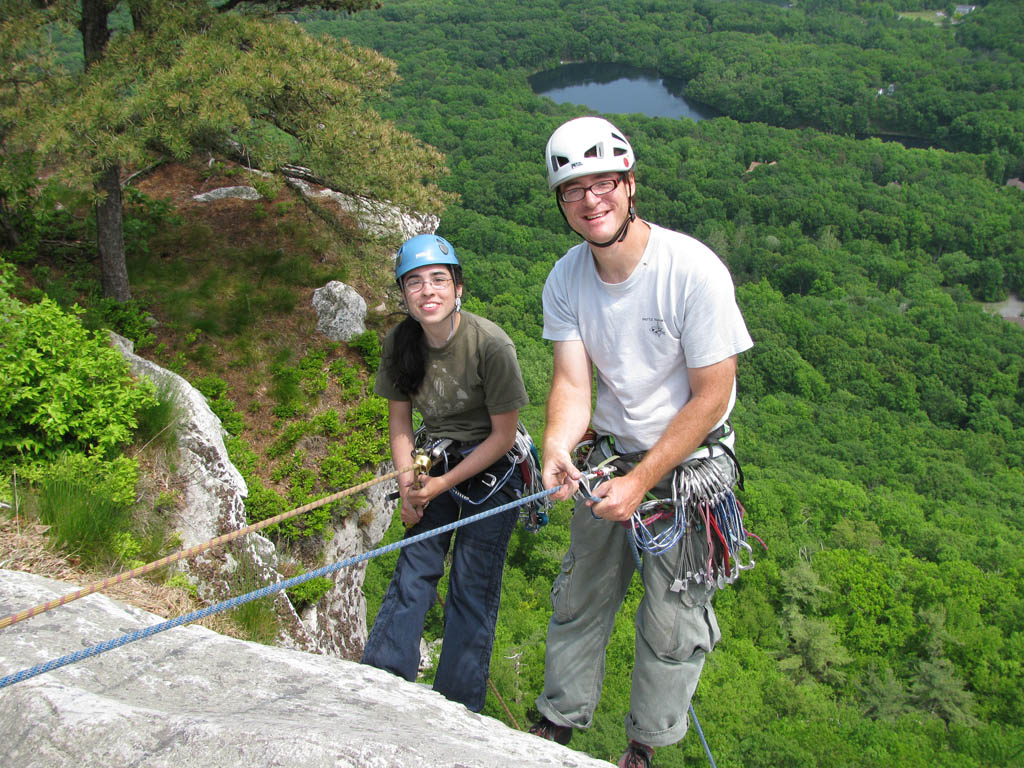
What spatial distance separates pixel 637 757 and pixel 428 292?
7.39ft

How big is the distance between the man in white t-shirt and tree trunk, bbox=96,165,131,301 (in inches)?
262

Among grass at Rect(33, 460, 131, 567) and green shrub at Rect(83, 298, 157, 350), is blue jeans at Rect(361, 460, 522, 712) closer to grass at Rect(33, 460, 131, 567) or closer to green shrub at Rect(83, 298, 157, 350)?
grass at Rect(33, 460, 131, 567)

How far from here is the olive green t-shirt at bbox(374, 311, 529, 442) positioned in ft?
11.8

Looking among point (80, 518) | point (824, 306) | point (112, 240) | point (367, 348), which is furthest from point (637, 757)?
point (824, 306)

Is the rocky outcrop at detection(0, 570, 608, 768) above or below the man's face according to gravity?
below

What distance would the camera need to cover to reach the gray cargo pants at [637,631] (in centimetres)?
310

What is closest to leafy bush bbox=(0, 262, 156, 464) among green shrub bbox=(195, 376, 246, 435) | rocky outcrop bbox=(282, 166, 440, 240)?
green shrub bbox=(195, 376, 246, 435)

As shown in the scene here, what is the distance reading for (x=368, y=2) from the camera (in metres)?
8.83

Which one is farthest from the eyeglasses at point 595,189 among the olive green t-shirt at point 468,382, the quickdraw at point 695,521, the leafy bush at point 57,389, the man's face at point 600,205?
the leafy bush at point 57,389

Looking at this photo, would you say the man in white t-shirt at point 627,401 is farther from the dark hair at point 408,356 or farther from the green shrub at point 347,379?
the green shrub at point 347,379

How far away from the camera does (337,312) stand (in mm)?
9688

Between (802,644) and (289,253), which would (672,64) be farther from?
(289,253)

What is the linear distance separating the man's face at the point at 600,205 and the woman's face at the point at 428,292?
83 cm

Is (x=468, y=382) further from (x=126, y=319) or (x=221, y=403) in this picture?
(x=126, y=319)
